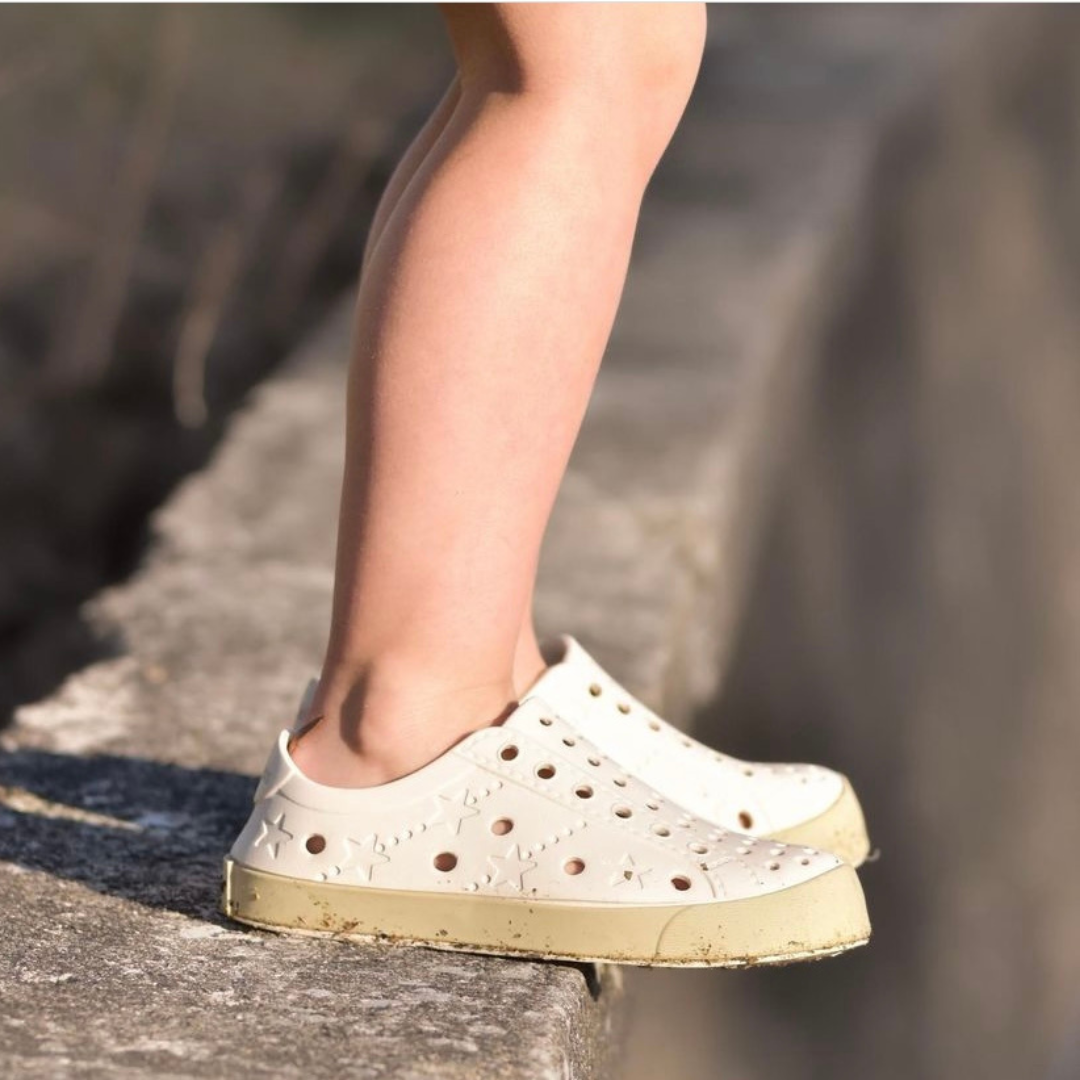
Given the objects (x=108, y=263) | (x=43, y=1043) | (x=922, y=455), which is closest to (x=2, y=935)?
(x=43, y=1043)

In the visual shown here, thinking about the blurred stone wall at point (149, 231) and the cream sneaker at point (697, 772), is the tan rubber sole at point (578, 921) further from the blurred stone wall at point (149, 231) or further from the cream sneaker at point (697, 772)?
the blurred stone wall at point (149, 231)

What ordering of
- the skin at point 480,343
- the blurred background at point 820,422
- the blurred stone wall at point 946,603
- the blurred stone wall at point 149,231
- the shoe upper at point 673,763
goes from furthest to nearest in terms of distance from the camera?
the blurred stone wall at point 946,603 → the blurred background at point 820,422 → the blurred stone wall at point 149,231 → the shoe upper at point 673,763 → the skin at point 480,343

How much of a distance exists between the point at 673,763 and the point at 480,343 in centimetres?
35

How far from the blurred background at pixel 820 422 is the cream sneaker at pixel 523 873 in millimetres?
513

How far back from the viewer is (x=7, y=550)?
233cm

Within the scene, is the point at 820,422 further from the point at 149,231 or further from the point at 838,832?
the point at 838,832

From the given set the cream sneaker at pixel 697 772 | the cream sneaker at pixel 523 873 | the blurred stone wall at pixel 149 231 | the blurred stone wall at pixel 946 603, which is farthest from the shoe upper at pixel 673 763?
the blurred stone wall at pixel 946 603

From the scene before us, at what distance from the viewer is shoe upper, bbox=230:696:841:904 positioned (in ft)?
3.43

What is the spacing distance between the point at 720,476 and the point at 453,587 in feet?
4.09

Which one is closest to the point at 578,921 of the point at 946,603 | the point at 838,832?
the point at 838,832

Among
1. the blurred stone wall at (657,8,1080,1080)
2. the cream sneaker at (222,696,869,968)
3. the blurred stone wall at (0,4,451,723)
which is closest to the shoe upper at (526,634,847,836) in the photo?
the cream sneaker at (222,696,869,968)

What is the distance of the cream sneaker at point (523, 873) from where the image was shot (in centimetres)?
104

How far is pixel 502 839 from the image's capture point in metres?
1.05

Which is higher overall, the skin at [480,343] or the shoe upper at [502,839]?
the skin at [480,343]
